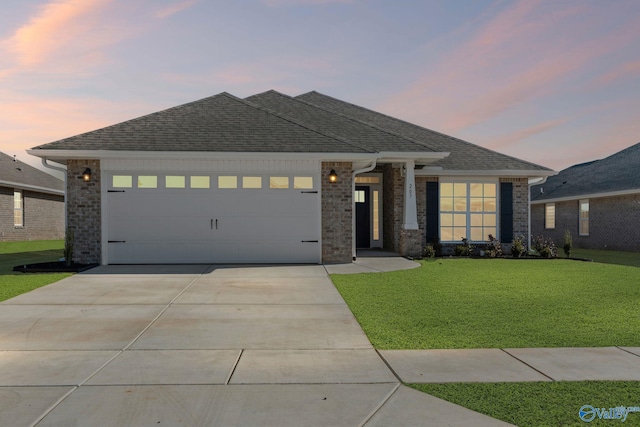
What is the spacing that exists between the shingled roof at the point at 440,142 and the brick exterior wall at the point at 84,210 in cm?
1037

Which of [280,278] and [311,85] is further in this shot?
[311,85]

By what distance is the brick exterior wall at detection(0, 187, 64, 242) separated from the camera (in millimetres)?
24516

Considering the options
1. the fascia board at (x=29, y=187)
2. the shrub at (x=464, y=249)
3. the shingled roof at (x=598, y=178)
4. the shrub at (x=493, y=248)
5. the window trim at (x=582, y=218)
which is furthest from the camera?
the fascia board at (x=29, y=187)

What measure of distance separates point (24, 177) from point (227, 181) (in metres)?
20.8

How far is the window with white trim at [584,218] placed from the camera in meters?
23.2

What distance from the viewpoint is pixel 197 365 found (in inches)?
177

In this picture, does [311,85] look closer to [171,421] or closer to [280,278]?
[280,278]

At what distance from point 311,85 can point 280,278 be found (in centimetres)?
1436

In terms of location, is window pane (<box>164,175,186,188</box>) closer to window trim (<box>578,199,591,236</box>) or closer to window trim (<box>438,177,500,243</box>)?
window trim (<box>438,177,500,243</box>)

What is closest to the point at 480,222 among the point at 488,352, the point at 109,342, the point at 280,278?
the point at 280,278

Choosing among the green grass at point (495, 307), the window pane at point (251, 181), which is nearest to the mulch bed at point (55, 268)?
the window pane at point (251, 181)

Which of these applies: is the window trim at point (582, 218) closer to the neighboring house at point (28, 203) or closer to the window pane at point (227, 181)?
the window pane at point (227, 181)

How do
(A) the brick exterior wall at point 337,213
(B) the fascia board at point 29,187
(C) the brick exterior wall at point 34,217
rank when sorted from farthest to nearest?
(C) the brick exterior wall at point 34,217
(B) the fascia board at point 29,187
(A) the brick exterior wall at point 337,213

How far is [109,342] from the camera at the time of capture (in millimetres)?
5363
